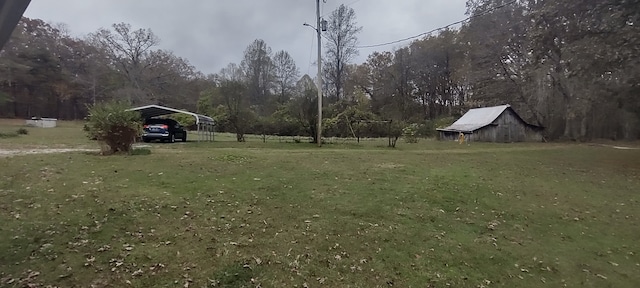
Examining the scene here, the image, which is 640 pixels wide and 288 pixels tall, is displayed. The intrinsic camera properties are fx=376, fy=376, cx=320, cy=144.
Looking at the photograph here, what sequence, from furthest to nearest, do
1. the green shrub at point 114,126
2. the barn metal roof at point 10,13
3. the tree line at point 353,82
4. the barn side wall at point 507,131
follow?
the barn side wall at point 507,131 → the tree line at point 353,82 → the green shrub at point 114,126 → the barn metal roof at point 10,13

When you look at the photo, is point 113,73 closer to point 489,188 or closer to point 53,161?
point 53,161

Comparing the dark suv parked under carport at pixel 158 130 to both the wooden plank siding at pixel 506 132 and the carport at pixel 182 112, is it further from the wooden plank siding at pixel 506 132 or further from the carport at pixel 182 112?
the wooden plank siding at pixel 506 132

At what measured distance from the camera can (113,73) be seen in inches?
1924

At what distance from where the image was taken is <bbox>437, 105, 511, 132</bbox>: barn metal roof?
32.8m

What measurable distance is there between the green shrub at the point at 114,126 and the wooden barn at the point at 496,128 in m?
27.5

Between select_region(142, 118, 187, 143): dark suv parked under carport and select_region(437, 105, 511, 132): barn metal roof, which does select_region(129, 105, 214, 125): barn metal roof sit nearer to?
select_region(142, 118, 187, 143): dark suv parked under carport

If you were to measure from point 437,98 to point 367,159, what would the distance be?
42.4 m

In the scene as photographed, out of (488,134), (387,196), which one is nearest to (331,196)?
(387,196)

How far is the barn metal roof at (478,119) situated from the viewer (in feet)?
108

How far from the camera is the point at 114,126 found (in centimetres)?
1145

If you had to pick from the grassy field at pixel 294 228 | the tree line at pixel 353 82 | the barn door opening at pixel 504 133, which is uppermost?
the tree line at pixel 353 82

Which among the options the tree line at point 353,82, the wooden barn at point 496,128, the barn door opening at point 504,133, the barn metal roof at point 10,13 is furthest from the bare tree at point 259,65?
the barn metal roof at point 10,13

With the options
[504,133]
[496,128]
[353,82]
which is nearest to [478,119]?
[496,128]

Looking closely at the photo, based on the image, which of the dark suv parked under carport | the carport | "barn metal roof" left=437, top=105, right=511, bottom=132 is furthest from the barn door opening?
the dark suv parked under carport
